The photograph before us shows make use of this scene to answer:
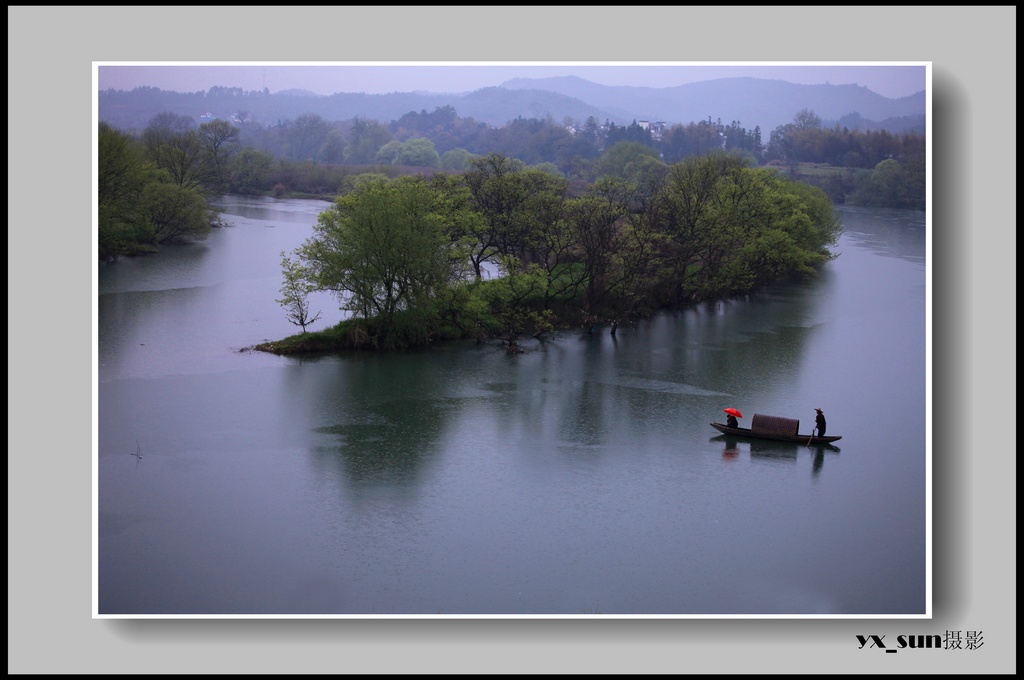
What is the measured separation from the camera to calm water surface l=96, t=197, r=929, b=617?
1141 centimetres

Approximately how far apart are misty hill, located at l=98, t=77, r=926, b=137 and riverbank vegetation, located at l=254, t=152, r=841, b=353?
341 cm

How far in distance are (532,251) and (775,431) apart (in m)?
12.4

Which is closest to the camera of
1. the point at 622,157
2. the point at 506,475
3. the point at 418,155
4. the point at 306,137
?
the point at 506,475

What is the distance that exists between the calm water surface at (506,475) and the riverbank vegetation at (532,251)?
122 cm

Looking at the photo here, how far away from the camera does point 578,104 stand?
6350cm

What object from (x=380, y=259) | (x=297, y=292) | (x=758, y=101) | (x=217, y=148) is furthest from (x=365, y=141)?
(x=380, y=259)

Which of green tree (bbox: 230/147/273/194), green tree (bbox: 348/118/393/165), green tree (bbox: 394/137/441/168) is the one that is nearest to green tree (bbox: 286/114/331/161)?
green tree (bbox: 348/118/393/165)

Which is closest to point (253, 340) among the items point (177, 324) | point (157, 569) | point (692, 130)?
point (177, 324)

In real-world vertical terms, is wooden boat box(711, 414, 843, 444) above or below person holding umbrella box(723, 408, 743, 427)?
below

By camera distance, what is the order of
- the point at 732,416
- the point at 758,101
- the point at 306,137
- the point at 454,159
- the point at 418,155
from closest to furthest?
the point at 732,416 → the point at 758,101 → the point at 418,155 → the point at 454,159 → the point at 306,137

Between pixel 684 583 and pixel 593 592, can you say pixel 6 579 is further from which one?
pixel 684 583

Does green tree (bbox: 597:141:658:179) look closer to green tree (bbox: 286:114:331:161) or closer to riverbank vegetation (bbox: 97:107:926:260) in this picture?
riverbank vegetation (bbox: 97:107:926:260)

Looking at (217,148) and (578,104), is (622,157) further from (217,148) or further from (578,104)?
(217,148)

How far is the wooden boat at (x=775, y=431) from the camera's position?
649 inches
